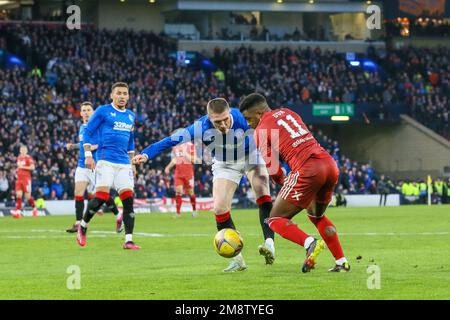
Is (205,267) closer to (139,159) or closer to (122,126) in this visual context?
(139,159)

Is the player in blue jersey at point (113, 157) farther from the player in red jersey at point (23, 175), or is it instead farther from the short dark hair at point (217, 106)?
the player in red jersey at point (23, 175)

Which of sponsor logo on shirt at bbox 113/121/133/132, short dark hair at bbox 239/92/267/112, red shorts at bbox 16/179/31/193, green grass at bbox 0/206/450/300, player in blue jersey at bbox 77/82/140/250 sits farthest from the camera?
red shorts at bbox 16/179/31/193

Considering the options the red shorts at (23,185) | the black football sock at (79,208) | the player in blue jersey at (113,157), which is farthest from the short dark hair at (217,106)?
the red shorts at (23,185)

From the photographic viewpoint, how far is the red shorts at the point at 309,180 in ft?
41.7

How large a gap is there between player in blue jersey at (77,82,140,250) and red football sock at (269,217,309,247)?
631 centimetres

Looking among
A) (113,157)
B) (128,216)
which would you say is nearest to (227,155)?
(128,216)

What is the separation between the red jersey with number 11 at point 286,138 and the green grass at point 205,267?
4.87ft

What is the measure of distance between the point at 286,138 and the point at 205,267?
8.74 feet

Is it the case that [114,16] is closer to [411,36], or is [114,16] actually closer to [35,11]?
[35,11]

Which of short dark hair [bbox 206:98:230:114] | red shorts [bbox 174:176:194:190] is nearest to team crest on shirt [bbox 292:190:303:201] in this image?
short dark hair [bbox 206:98:230:114]

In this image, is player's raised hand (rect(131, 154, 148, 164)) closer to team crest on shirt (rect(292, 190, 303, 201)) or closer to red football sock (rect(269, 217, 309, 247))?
red football sock (rect(269, 217, 309, 247))

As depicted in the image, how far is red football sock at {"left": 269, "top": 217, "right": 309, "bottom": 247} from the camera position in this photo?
42.0 feet

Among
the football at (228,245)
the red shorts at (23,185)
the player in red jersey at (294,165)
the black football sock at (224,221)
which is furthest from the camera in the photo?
the red shorts at (23,185)
